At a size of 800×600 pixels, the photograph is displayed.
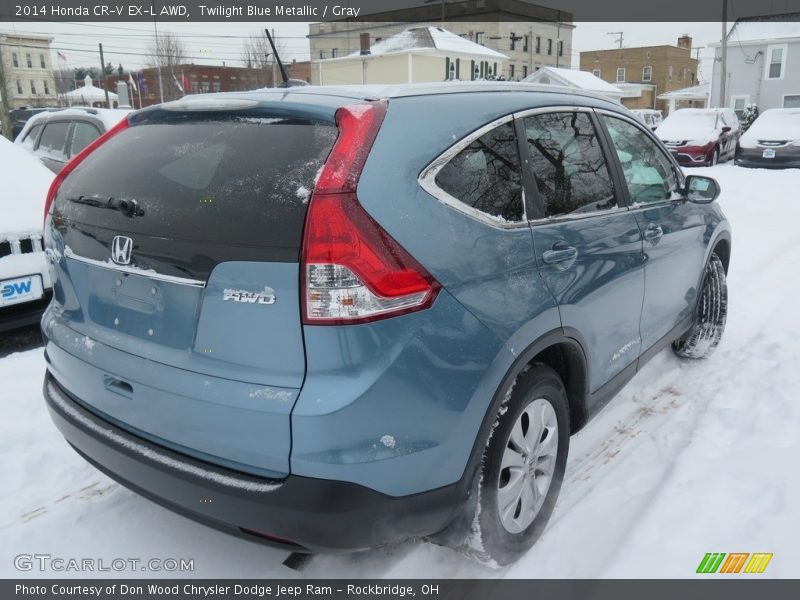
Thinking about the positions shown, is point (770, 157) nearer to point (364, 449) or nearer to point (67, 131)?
point (67, 131)

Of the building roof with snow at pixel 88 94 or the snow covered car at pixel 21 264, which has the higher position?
the building roof with snow at pixel 88 94

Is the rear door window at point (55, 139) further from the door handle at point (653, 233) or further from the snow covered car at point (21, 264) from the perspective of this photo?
the door handle at point (653, 233)

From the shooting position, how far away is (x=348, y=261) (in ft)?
6.22

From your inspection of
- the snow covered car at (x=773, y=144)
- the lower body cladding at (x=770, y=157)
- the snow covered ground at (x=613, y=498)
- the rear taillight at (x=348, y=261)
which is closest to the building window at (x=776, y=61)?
the snow covered car at (x=773, y=144)

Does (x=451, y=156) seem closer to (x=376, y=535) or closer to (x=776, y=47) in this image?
(x=376, y=535)

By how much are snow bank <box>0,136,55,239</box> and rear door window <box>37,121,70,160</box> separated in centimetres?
384

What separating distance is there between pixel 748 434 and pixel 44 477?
3640 millimetres

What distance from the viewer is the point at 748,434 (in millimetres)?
3566

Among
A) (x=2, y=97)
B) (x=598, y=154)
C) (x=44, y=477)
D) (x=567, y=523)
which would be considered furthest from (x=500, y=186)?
(x=2, y=97)

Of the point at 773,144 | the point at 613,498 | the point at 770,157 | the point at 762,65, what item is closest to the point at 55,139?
the point at 613,498

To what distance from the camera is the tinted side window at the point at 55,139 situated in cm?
919

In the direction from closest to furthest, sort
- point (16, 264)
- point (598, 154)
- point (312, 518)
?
1. point (312, 518)
2. point (598, 154)
3. point (16, 264)

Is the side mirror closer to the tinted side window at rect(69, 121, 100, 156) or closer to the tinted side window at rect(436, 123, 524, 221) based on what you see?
the tinted side window at rect(436, 123, 524, 221)

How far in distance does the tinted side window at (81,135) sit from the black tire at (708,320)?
25.5 ft
